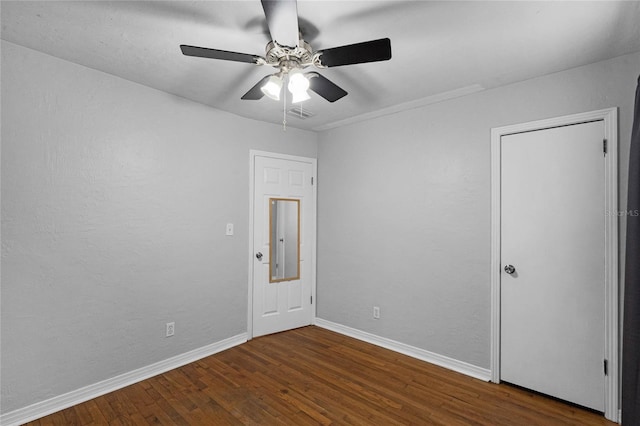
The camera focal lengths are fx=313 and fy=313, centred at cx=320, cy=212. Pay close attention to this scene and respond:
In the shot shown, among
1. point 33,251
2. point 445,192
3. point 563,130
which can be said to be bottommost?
point 33,251

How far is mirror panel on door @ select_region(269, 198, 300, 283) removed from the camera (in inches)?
147

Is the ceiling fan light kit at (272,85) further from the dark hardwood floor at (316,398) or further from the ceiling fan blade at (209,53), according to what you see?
the dark hardwood floor at (316,398)

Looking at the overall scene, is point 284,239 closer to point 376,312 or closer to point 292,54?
point 376,312

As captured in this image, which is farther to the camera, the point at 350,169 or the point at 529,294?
the point at 350,169

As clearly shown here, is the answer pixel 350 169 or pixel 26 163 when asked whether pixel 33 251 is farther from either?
pixel 350 169

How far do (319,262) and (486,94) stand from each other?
8.56 ft

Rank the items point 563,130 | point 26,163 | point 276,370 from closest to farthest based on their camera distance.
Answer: point 26,163, point 563,130, point 276,370

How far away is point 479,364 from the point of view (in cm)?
273

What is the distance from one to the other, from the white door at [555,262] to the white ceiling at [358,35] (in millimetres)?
658

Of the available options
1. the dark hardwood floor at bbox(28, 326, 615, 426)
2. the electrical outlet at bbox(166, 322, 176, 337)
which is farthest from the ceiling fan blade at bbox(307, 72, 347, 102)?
the electrical outlet at bbox(166, 322, 176, 337)

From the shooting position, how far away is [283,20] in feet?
4.90

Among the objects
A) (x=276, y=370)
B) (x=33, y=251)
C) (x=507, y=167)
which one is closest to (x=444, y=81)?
(x=507, y=167)

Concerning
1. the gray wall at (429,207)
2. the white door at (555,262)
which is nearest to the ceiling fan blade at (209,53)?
the gray wall at (429,207)

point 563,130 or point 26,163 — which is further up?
point 563,130
